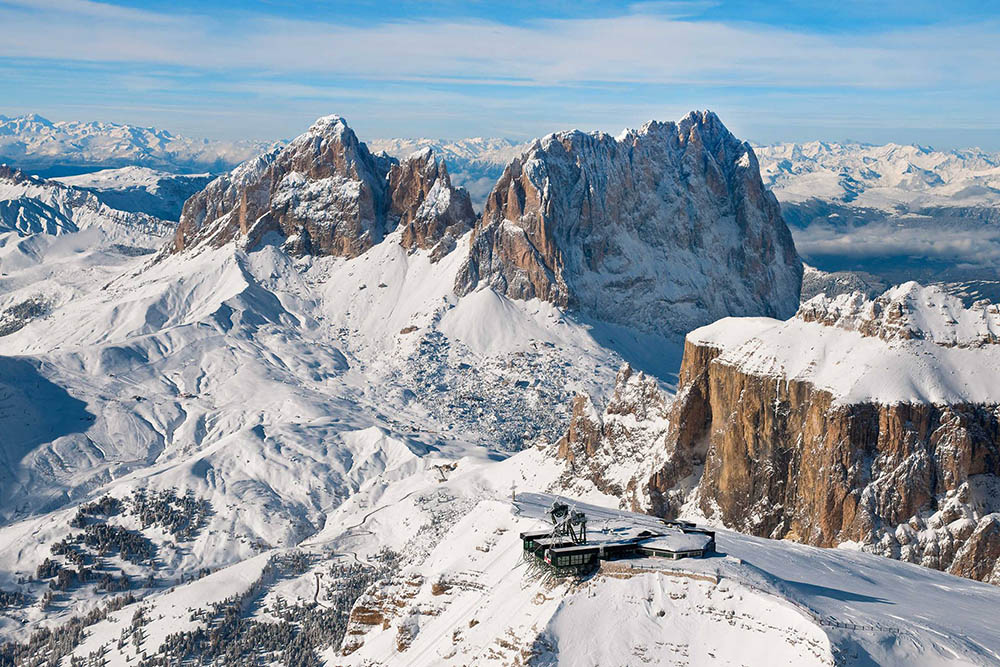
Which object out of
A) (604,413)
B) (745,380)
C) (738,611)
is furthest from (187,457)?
(738,611)

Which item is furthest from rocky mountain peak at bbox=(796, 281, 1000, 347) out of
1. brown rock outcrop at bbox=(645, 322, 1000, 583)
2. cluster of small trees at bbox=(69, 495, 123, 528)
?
cluster of small trees at bbox=(69, 495, 123, 528)

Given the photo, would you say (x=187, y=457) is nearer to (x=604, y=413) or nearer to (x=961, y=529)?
(x=604, y=413)

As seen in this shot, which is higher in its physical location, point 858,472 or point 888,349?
point 888,349

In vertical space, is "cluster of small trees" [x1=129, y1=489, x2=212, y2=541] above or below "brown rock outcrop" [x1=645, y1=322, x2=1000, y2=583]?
below

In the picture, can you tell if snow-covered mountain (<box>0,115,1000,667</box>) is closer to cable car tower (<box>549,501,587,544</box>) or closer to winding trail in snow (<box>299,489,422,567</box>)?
winding trail in snow (<box>299,489,422,567</box>)

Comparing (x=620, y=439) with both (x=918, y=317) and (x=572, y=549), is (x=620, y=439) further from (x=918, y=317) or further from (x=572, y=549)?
(x=572, y=549)

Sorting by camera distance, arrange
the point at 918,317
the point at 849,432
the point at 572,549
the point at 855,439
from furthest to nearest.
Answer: the point at 918,317
the point at 855,439
the point at 849,432
the point at 572,549

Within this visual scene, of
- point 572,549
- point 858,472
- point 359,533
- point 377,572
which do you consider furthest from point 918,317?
point 359,533
